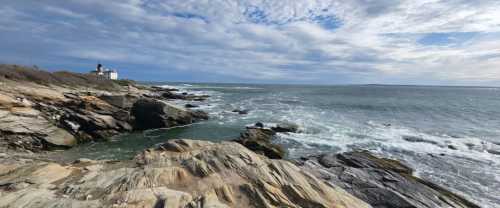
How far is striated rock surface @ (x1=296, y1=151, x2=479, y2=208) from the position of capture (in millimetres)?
12727

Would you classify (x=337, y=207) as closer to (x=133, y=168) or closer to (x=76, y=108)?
(x=133, y=168)

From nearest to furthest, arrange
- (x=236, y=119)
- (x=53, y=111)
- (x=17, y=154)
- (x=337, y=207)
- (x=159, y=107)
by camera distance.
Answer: (x=337, y=207) < (x=17, y=154) < (x=53, y=111) < (x=159, y=107) < (x=236, y=119)

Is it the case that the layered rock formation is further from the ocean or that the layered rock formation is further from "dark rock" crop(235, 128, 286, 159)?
"dark rock" crop(235, 128, 286, 159)

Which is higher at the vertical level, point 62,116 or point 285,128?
point 62,116

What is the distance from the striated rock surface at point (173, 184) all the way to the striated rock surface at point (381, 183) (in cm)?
214

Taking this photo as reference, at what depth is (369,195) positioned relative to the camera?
1289 cm

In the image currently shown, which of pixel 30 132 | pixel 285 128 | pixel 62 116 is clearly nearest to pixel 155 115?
pixel 62 116

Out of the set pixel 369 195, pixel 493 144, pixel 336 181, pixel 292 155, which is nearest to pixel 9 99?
pixel 292 155

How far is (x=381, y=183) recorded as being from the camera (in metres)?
14.3

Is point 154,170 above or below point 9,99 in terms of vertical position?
below

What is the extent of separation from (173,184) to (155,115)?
24.1 metres

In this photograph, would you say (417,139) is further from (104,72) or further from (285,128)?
(104,72)

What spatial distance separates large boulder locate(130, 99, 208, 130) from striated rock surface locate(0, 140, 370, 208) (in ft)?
65.5

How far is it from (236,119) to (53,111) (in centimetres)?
2137
